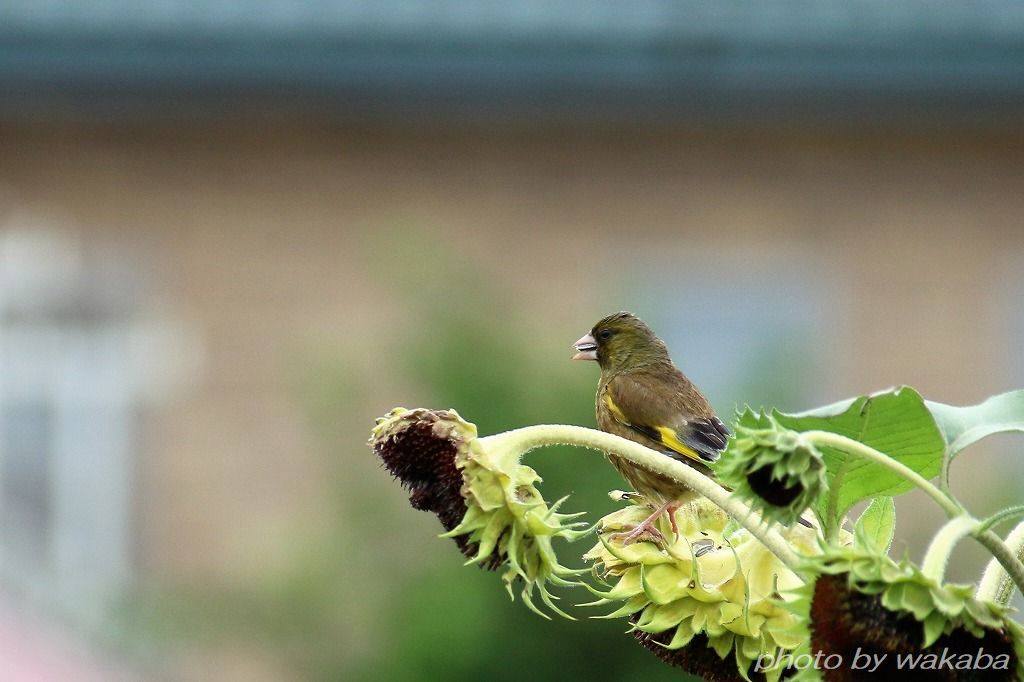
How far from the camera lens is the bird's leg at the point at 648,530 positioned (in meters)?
1.57

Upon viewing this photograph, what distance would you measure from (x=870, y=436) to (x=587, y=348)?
1.62 metres

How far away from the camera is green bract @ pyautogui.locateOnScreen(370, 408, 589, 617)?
1.41m

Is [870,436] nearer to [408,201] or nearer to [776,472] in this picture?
[776,472]

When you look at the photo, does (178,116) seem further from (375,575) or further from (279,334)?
(375,575)

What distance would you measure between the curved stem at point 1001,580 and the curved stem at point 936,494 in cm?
3

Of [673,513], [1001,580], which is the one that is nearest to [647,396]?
[673,513]

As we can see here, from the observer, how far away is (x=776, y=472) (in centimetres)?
124

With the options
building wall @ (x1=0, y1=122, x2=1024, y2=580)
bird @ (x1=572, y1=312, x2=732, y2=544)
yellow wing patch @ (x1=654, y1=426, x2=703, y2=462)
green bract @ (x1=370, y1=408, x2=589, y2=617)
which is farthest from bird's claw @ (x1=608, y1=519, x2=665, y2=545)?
building wall @ (x1=0, y1=122, x2=1024, y2=580)

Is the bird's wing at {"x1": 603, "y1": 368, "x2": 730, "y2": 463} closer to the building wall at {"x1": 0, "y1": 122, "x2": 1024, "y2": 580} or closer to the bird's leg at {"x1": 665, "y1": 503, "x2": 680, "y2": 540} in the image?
the bird's leg at {"x1": 665, "y1": 503, "x2": 680, "y2": 540}

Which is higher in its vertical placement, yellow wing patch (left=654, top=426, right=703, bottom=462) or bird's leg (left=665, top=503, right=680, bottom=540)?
yellow wing patch (left=654, top=426, right=703, bottom=462)

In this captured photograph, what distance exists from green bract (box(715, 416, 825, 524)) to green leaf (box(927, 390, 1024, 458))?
162mm

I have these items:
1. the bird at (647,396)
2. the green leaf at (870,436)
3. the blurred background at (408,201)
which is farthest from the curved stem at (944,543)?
the blurred background at (408,201)

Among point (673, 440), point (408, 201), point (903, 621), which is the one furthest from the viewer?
point (408, 201)

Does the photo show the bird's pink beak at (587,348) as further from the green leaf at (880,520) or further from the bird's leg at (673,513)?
the green leaf at (880,520)
